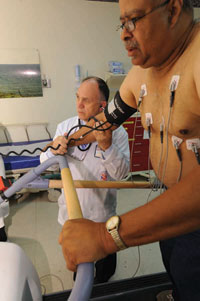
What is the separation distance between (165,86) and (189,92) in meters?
0.14

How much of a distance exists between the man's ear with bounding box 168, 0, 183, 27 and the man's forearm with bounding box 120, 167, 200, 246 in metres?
0.51

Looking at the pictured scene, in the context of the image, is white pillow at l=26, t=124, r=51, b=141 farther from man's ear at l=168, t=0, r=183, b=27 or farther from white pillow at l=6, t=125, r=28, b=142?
man's ear at l=168, t=0, r=183, b=27

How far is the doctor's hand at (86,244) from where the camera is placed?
50 cm

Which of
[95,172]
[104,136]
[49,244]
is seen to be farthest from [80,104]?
[49,244]

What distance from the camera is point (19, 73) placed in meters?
3.23

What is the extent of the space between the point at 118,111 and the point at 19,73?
9.17 feet

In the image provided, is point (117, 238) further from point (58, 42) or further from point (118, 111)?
point (58, 42)

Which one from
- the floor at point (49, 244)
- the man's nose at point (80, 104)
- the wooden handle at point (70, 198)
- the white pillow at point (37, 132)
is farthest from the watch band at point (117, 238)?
the white pillow at point (37, 132)

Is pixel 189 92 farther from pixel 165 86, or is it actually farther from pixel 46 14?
pixel 46 14

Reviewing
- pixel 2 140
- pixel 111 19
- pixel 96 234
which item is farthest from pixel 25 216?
pixel 111 19

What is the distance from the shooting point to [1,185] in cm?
121

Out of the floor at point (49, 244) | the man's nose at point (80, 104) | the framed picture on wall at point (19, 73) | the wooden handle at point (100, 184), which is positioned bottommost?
the floor at point (49, 244)

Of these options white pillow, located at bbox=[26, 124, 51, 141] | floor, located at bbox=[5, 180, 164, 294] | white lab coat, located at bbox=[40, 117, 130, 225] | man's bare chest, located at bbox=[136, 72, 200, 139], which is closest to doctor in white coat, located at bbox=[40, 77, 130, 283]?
white lab coat, located at bbox=[40, 117, 130, 225]

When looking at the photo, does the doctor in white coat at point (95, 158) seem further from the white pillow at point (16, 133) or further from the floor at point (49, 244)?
the white pillow at point (16, 133)
